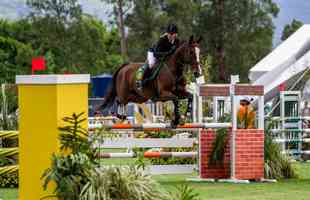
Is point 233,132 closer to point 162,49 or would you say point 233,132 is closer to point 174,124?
point 174,124

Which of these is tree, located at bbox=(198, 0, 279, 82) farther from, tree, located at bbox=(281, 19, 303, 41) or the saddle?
the saddle

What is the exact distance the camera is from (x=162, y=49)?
15.6 metres

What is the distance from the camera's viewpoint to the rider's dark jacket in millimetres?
15414

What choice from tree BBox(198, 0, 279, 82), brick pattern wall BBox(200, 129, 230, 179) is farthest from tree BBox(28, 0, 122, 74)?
brick pattern wall BBox(200, 129, 230, 179)

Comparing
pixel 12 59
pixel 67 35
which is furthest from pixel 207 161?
pixel 12 59

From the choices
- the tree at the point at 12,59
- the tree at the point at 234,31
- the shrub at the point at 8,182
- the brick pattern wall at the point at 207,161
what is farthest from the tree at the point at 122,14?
the shrub at the point at 8,182

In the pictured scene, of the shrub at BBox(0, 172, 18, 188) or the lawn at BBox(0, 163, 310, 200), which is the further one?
the shrub at BBox(0, 172, 18, 188)

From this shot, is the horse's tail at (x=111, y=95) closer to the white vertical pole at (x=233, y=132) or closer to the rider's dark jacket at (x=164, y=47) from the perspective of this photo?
the rider's dark jacket at (x=164, y=47)

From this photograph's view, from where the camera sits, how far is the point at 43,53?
199 feet

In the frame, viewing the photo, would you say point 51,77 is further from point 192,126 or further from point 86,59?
point 86,59

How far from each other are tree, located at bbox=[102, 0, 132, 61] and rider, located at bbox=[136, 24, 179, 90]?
137 feet

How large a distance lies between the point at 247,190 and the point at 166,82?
2.45 meters

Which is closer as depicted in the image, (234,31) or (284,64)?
(284,64)

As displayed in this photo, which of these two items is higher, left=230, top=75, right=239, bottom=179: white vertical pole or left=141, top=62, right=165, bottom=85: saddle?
left=141, top=62, right=165, bottom=85: saddle
